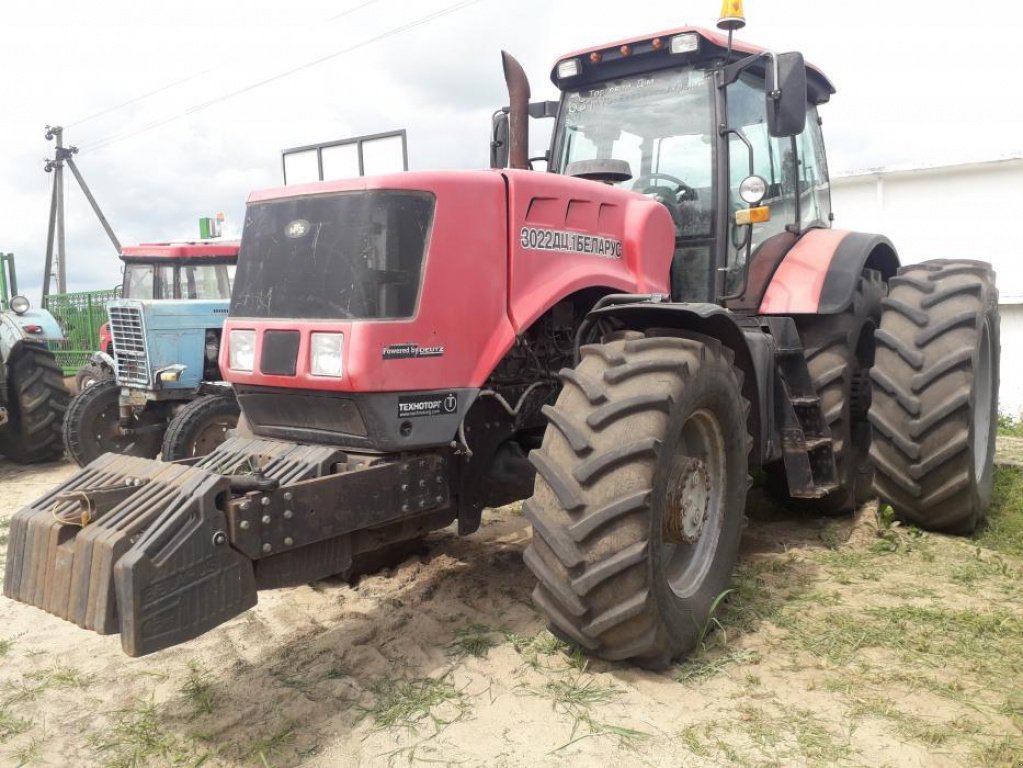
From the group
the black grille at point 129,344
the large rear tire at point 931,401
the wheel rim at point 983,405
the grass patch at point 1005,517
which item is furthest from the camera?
the black grille at point 129,344

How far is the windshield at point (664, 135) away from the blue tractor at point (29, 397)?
665 centimetres

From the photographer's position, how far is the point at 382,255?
10.1ft

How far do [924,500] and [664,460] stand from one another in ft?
7.37

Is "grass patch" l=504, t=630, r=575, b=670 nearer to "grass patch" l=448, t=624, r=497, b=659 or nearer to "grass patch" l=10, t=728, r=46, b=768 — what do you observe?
"grass patch" l=448, t=624, r=497, b=659

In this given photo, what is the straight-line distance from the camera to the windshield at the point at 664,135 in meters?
4.47

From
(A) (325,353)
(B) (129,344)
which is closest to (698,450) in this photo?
(A) (325,353)

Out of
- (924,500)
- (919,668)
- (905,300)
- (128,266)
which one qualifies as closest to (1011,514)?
(924,500)

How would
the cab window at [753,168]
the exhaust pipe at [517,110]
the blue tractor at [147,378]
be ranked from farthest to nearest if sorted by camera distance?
the blue tractor at [147,378]
the cab window at [753,168]
the exhaust pipe at [517,110]

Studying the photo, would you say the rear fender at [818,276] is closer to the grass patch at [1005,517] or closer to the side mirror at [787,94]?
the side mirror at [787,94]

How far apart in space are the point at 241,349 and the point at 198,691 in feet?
4.21

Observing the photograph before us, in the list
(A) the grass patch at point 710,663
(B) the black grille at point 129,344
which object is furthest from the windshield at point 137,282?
(A) the grass patch at point 710,663

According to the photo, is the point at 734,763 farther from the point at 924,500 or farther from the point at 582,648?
the point at 924,500

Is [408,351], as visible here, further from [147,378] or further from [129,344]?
[129,344]

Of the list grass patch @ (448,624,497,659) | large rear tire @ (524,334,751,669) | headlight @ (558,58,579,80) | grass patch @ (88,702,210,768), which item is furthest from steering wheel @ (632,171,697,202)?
grass patch @ (88,702,210,768)
